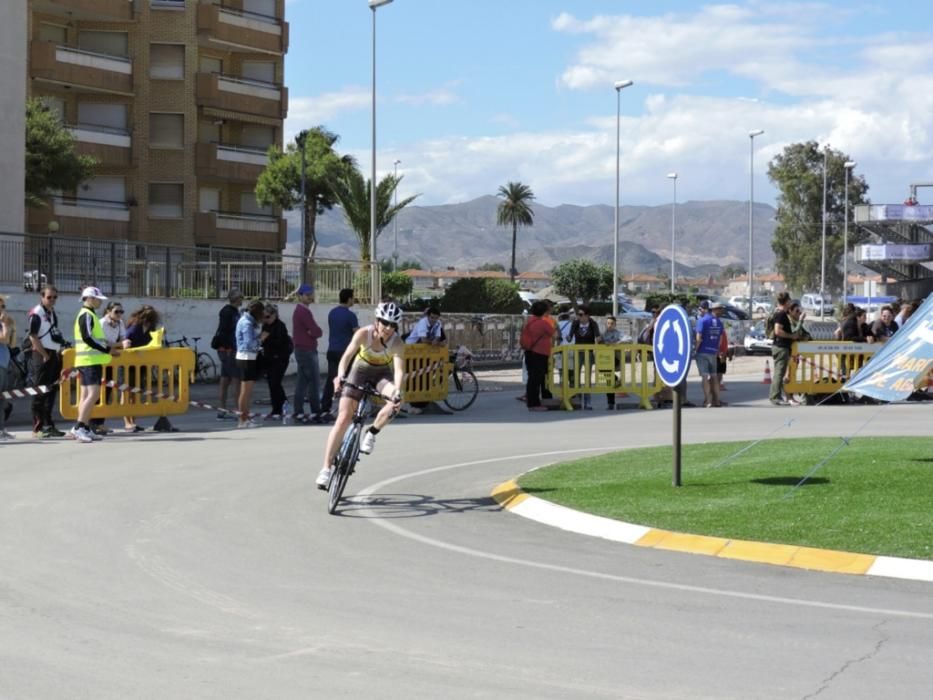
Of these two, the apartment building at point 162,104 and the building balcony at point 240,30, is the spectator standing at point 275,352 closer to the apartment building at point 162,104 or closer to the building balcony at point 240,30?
the apartment building at point 162,104

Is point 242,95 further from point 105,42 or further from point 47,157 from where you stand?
point 47,157

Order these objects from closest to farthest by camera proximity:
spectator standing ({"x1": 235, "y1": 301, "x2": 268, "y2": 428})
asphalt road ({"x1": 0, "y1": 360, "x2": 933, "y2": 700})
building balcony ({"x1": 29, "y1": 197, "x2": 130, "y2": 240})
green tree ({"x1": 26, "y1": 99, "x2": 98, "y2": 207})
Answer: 1. asphalt road ({"x1": 0, "y1": 360, "x2": 933, "y2": 700})
2. spectator standing ({"x1": 235, "y1": 301, "x2": 268, "y2": 428})
3. green tree ({"x1": 26, "y1": 99, "x2": 98, "y2": 207})
4. building balcony ({"x1": 29, "y1": 197, "x2": 130, "y2": 240})

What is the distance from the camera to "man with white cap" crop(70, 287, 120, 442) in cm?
1812

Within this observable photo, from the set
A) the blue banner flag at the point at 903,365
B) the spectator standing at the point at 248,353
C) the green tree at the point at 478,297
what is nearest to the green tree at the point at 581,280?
the green tree at the point at 478,297

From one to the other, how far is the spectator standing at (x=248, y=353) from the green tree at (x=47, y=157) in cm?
3510

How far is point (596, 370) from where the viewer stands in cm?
2527

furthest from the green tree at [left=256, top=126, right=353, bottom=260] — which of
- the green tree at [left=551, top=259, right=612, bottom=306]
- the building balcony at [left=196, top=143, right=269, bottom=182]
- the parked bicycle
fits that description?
the parked bicycle

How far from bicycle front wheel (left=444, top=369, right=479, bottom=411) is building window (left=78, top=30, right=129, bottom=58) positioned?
136 feet

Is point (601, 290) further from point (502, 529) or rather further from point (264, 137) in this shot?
point (502, 529)

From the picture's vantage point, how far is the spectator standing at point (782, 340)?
2605 centimetres

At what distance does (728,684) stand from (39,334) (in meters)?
14.4

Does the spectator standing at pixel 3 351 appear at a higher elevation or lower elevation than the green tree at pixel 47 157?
lower

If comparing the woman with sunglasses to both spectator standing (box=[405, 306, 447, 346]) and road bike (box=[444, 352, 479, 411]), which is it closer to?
spectator standing (box=[405, 306, 447, 346])

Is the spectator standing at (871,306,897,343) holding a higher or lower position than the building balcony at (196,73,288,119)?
lower
